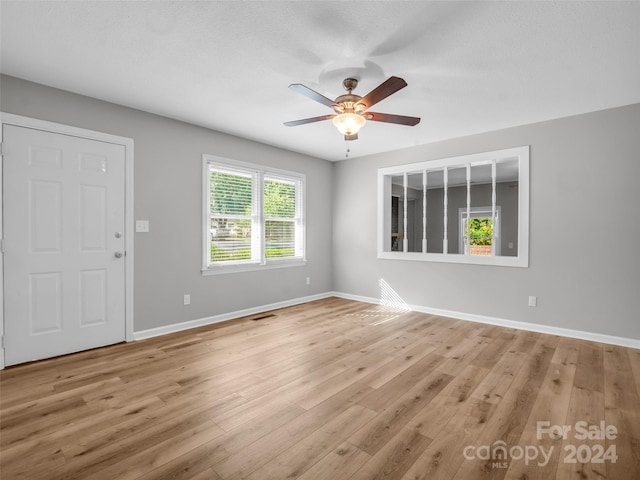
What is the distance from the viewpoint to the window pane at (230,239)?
453 cm

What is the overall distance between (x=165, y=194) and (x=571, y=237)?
496 centimetres

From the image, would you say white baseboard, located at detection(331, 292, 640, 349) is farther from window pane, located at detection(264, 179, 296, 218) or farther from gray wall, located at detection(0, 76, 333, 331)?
gray wall, located at detection(0, 76, 333, 331)

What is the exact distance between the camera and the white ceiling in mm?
2092

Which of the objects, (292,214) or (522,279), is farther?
(292,214)

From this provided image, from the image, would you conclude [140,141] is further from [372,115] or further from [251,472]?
[251,472]

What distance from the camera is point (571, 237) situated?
3.88 metres

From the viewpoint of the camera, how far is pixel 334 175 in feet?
20.8

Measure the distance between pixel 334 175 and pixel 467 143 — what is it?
2.49 meters

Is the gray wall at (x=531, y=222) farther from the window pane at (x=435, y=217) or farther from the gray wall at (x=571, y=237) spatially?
the window pane at (x=435, y=217)

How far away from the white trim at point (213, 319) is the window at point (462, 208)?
69.1 inches

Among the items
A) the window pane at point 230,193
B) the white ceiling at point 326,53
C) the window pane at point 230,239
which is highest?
the white ceiling at point 326,53

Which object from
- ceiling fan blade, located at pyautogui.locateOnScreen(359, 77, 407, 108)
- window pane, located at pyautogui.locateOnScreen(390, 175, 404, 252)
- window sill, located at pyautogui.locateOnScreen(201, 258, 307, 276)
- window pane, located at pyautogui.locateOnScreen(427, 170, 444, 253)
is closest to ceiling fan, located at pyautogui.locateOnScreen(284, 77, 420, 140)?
ceiling fan blade, located at pyautogui.locateOnScreen(359, 77, 407, 108)

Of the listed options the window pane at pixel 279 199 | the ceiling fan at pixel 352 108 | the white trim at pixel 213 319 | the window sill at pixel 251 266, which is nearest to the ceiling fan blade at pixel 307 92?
the ceiling fan at pixel 352 108

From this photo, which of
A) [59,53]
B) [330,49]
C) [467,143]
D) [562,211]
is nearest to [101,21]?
[59,53]
